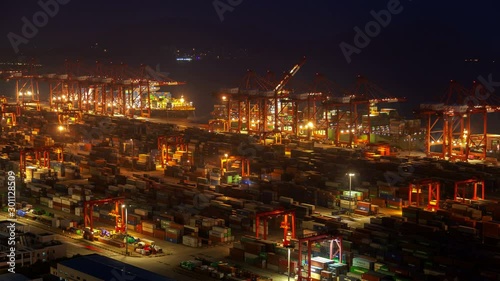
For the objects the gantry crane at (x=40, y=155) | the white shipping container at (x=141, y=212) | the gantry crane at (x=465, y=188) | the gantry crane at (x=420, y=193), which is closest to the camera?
the white shipping container at (x=141, y=212)

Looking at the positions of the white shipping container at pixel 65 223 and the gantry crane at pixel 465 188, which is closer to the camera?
the white shipping container at pixel 65 223

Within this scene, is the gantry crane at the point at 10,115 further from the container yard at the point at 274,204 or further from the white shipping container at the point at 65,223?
the white shipping container at the point at 65,223

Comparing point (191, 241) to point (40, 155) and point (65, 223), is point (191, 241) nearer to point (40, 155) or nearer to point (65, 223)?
point (65, 223)

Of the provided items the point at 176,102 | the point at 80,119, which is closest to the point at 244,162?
the point at 80,119

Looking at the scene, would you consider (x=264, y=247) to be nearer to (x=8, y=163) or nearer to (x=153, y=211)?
(x=153, y=211)

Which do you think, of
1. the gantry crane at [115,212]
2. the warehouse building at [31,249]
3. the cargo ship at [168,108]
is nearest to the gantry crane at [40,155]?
the gantry crane at [115,212]

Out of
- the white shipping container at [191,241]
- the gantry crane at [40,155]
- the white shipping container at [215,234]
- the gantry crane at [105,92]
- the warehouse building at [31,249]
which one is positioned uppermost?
the gantry crane at [105,92]

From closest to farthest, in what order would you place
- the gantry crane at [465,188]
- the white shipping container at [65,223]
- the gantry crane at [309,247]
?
1. the gantry crane at [309,247]
2. the white shipping container at [65,223]
3. the gantry crane at [465,188]

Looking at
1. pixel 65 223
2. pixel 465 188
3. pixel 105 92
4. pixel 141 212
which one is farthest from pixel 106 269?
pixel 105 92
